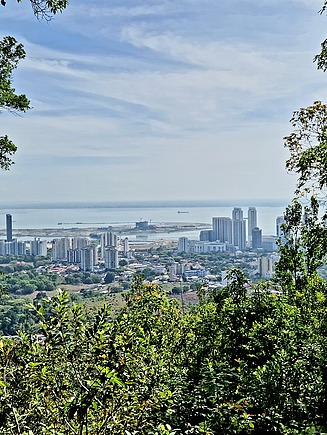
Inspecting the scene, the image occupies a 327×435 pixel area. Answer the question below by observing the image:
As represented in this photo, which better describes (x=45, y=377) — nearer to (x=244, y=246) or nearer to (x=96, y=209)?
(x=244, y=246)

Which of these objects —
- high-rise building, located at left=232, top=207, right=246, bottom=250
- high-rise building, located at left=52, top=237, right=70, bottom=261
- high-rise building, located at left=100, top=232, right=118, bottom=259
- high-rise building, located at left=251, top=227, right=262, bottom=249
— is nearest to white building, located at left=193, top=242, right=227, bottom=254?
high-rise building, located at left=232, top=207, right=246, bottom=250

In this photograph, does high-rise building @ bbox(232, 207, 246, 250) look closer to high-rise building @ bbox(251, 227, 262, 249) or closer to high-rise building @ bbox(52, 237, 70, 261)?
high-rise building @ bbox(251, 227, 262, 249)

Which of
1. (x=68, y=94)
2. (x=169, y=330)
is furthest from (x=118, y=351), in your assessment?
(x=68, y=94)

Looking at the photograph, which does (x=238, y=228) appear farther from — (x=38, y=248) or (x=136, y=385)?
(x=136, y=385)

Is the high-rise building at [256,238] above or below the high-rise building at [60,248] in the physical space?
above

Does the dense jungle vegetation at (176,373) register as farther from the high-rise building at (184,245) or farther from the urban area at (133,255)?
the high-rise building at (184,245)

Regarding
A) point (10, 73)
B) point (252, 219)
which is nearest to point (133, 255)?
point (252, 219)

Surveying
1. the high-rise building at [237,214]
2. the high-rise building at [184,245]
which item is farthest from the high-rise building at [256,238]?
the high-rise building at [184,245]

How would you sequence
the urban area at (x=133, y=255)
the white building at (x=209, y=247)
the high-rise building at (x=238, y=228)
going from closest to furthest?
1. the urban area at (x=133, y=255)
2. the high-rise building at (x=238, y=228)
3. the white building at (x=209, y=247)
